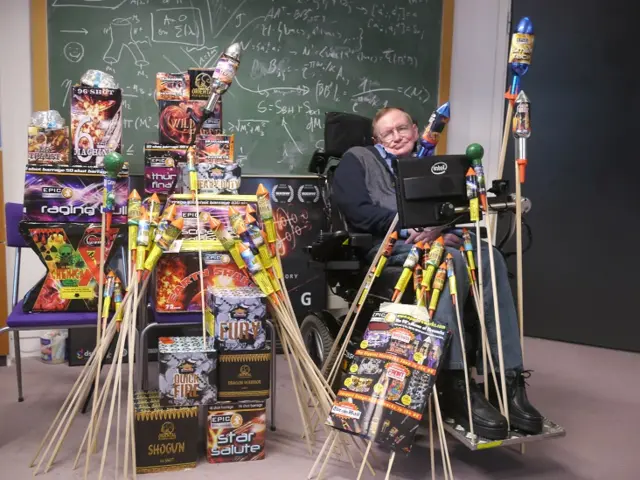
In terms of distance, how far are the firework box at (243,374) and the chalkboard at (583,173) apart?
2.41 meters

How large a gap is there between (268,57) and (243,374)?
6.81 feet

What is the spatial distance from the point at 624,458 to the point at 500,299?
790mm

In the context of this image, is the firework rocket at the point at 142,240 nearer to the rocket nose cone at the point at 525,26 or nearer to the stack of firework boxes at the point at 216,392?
the stack of firework boxes at the point at 216,392

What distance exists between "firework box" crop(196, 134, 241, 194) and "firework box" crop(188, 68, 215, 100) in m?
0.26

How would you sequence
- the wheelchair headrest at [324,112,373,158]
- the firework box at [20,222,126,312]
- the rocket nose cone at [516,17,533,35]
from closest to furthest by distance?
the rocket nose cone at [516,17,533,35]
the firework box at [20,222,126,312]
the wheelchair headrest at [324,112,373,158]

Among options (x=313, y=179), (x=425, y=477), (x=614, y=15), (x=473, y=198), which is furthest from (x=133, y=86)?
(x=614, y=15)

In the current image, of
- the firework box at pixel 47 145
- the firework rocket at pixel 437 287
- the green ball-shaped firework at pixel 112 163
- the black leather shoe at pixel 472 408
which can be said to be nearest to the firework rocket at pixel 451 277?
the firework rocket at pixel 437 287

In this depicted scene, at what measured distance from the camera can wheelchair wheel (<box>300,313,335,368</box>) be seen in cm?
259

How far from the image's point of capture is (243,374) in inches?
82.2

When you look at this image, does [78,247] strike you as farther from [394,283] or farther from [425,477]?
[425,477]

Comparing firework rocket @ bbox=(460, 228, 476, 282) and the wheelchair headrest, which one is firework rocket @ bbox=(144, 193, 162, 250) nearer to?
the wheelchair headrest

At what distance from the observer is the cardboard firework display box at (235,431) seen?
2100 mm

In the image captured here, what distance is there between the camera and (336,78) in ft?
11.8

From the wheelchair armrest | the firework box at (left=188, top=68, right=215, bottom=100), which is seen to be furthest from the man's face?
the firework box at (left=188, top=68, right=215, bottom=100)
